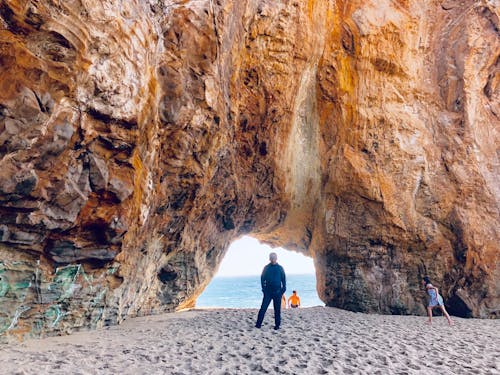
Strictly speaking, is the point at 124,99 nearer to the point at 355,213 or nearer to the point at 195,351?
the point at 195,351

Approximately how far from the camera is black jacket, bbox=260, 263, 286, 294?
23.3 feet

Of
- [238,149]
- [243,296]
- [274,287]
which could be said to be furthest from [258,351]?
[243,296]

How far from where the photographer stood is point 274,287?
23.3ft

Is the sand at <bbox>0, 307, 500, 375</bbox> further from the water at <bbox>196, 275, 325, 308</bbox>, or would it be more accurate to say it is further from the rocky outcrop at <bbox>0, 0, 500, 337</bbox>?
the water at <bbox>196, 275, 325, 308</bbox>

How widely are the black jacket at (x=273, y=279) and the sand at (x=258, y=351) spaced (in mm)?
860

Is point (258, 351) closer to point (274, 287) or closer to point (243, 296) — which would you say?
point (274, 287)

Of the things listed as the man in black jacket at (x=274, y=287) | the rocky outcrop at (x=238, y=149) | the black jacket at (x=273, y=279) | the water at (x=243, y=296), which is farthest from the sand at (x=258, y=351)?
the water at (x=243, y=296)

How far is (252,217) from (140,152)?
311 inches

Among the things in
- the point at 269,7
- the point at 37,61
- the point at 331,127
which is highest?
the point at 269,7

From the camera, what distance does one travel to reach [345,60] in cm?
1234

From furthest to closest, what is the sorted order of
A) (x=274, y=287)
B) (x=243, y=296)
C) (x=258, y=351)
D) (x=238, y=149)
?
(x=243, y=296)
(x=238, y=149)
(x=274, y=287)
(x=258, y=351)

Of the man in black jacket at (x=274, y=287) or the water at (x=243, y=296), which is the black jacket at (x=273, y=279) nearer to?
the man in black jacket at (x=274, y=287)

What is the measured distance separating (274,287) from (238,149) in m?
5.66

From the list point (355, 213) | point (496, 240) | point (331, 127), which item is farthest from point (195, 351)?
point (496, 240)
